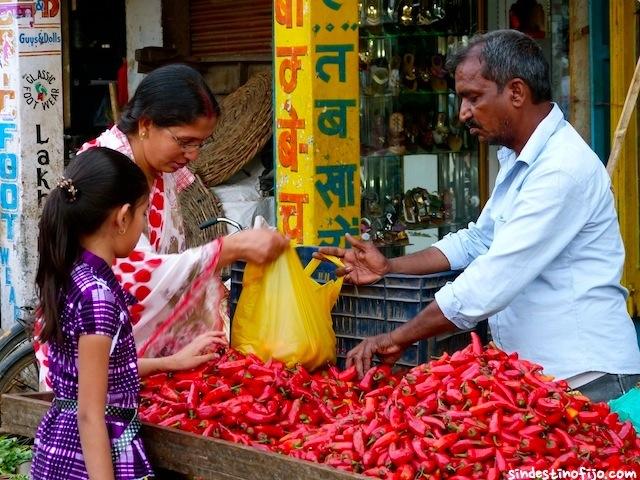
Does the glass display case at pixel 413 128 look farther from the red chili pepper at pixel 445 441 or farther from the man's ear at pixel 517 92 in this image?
the red chili pepper at pixel 445 441

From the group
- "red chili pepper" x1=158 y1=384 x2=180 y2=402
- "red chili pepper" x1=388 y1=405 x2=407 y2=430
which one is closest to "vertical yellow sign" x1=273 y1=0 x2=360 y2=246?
"red chili pepper" x1=158 y1=384 x2=180 y2=402

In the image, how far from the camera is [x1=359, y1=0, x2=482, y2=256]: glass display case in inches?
331

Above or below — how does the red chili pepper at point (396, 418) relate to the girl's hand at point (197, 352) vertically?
below

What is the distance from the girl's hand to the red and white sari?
19 centimetres

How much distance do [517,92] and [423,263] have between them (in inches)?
34.9

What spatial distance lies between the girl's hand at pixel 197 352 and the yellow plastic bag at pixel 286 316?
0.61 feet

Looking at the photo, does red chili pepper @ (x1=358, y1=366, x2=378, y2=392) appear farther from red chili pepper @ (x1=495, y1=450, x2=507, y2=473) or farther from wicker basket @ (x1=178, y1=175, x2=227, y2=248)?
wicker basket @ (x1=178, y1=175, x2=227, y2=248)

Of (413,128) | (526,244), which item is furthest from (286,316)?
(413,128)

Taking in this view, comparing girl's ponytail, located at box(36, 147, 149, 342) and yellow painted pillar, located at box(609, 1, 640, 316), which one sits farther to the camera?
yellow painted pillar, located at box(609, 1, 640, 316)

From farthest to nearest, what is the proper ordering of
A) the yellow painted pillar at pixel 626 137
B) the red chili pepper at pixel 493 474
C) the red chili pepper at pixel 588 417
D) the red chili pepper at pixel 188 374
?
1. the yellow painted pillar at pixel 626 137
2. the red chili pepper at pixel 188 374
3. the red chili pepper at pixel 588 417
4. the red chili pepper at pixel 493 474

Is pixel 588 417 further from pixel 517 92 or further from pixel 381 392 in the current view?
pixel 517 92

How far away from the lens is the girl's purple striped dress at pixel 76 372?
3221 mm

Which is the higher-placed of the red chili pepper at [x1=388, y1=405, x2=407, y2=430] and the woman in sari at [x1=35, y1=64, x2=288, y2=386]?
the woman in sari at [x1=35, y1=64, x2=288, y2=386]

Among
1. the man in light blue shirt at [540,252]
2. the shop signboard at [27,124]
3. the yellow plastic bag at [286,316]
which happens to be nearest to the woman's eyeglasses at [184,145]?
the yellow plastic bag at [286,316]
